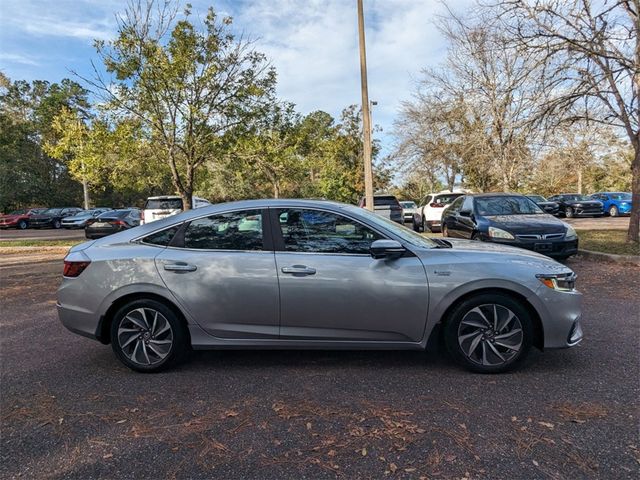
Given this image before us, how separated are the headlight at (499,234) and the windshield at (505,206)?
Answer: 2.74 ft

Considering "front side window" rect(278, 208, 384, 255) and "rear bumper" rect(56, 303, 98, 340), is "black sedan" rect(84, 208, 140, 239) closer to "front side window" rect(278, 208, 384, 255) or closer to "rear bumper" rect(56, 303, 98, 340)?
"rear bumper" rect(56, 303, 98, 340)

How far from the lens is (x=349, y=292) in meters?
3.69

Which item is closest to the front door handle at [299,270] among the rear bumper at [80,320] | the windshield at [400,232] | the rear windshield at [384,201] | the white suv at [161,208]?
the windshield at [400,232]

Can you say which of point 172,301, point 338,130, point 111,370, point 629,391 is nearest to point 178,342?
point 172,301

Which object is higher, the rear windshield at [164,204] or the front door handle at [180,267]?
the rear windshield at [164,204]

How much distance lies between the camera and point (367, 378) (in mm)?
3691

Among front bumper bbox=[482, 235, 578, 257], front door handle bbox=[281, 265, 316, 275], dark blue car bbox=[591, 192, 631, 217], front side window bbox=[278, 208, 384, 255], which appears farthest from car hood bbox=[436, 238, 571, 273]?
dark blue car bbox=[591, 192, 631, 217]

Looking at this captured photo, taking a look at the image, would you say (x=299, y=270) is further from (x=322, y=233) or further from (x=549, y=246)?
(x=549, y=246)

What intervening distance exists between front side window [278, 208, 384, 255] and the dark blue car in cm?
2779

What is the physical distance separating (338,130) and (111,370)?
43.5 metres

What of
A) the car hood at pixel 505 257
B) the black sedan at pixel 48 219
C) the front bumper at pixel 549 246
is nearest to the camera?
the car hood at pixel 505 257

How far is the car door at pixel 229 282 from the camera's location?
12.4 ft

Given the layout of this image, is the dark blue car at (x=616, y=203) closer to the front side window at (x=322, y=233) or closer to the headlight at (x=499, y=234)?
the headlight at (x=499, y=234)

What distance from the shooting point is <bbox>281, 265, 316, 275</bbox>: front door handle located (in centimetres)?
372
